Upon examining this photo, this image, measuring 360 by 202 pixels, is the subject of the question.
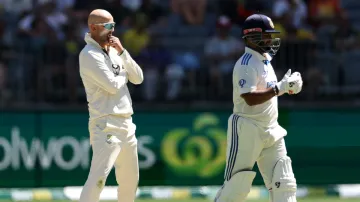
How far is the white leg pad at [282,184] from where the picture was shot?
7867 mm

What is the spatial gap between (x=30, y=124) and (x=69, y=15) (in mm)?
4025

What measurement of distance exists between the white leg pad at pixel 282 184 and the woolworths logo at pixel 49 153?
482cm

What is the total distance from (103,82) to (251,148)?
1.56 m

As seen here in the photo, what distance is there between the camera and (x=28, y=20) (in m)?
15.6

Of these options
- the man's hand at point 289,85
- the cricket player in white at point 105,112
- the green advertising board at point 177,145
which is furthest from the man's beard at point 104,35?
the green advertising board at point 177,145

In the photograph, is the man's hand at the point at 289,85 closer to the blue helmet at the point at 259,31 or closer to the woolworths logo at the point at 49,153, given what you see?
the blue helmet at the point at 259,31

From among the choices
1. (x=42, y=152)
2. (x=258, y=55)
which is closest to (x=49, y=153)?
(x=42, y=152)

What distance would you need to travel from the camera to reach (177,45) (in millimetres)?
15883

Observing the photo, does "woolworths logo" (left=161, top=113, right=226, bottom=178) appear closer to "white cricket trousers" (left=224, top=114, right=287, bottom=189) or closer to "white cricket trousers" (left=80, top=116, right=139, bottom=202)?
"white cricket trousers" (left=80, top=116, right=139, bottom=202)

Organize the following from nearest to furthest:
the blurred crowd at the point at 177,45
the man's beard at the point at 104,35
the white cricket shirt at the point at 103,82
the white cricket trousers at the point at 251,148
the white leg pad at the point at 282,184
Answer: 1. the white leg pad at the point at 282,184
2. the white cricket trousers at the point at 251,148
3. the white cricket shirt at the point at 103,82
4. the man's beard at the point at 104,35
5. the blurred crowd at the point at 177,45

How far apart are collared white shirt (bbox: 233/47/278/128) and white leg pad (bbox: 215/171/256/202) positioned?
0.51 metres

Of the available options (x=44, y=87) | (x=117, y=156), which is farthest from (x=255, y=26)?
(x=44, y=87)

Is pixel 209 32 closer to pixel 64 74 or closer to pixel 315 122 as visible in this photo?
pixel 64 74

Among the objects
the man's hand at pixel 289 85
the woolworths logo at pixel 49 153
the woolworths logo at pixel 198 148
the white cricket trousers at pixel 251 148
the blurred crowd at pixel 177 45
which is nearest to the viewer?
the man's hand at pixel 289 85
